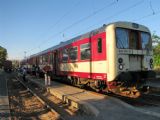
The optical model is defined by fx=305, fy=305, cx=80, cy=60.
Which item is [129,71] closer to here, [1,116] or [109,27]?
[109,27]

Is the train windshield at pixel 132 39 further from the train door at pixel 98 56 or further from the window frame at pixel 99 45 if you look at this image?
the window frame at pixel 99 45

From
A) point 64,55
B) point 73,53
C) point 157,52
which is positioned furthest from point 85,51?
point 157,52

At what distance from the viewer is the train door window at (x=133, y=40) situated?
15.0 meters

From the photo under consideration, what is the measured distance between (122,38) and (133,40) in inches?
35.7

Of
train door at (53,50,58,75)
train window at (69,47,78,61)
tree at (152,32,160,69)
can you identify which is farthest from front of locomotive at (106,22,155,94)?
tree at (152,32,160,69)

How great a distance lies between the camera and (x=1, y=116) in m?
11.7

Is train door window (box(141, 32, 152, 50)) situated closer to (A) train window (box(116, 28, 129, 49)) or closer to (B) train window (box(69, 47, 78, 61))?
(A) train window (box(116, 28, 129, 49))

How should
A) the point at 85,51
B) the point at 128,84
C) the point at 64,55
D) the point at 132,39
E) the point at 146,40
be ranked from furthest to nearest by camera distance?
the point at 64,55 < the point at 85,51 < the point at 146,40 < the point at 132,39 < the point at 128,84

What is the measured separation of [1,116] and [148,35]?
8.73m

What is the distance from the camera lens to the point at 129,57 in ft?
48.1

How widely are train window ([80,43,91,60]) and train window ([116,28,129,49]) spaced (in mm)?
2479

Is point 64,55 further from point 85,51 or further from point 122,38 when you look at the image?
point 122,38

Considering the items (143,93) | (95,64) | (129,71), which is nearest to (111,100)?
(129,71)

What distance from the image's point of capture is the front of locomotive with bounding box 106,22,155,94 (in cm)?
1404
